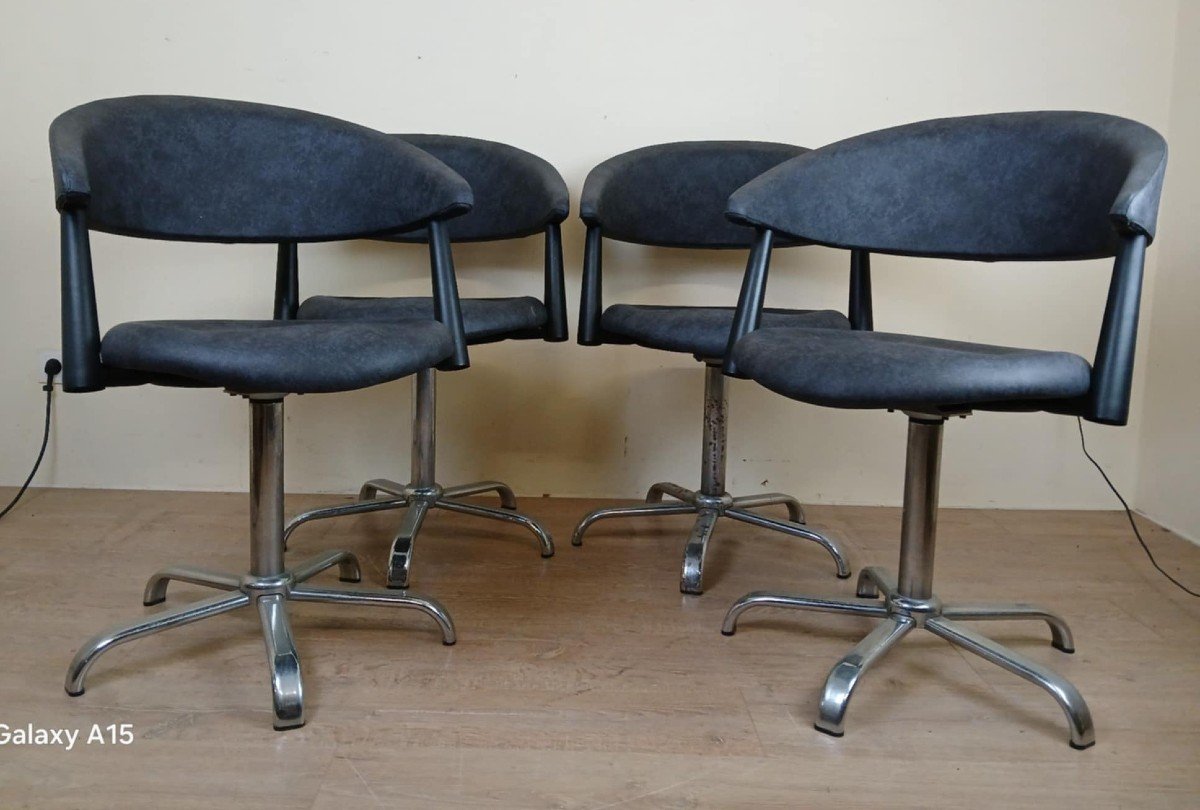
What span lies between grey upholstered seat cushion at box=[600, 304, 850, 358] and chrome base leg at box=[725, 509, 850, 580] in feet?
1.32

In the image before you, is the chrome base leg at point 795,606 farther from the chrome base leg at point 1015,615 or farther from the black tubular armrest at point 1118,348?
the black tubular armrest at point 1118,348

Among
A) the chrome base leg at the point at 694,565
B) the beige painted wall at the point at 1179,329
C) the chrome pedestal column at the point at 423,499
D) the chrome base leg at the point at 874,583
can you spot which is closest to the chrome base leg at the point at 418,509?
the chrome pedestal column at the point at 423,499

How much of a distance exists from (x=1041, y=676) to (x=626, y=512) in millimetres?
1045

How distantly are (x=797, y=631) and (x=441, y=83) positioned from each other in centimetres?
170

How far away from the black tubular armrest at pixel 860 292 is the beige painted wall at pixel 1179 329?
978 mm

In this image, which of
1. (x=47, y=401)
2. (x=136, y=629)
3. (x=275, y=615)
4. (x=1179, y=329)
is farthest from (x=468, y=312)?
(x=1179, y=329)

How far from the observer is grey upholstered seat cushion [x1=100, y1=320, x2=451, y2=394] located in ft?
4.02

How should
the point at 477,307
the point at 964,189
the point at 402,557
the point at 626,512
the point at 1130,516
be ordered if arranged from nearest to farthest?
1. the point at 964,189
2. the point at 402,557
3. the point at 477,307
4. the point at 626,512
5. the point at 1130,516

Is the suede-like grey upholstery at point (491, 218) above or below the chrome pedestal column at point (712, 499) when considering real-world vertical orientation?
above

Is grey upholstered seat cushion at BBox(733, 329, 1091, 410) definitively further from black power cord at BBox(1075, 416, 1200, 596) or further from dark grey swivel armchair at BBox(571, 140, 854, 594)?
black power cord at BBox(1075, 416, 1200, 596)

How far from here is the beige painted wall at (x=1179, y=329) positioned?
2322mm

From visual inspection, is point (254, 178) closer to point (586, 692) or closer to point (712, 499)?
point (586, 692)

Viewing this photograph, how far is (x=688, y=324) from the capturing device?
6.40 ft

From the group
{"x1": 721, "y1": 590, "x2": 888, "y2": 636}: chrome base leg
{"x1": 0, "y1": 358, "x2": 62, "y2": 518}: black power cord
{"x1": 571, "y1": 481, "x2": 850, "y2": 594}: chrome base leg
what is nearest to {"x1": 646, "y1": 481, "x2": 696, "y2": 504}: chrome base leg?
{"x1": 571, "y1": 481, "x2": 850, "y2": 594}: chrome base leg
